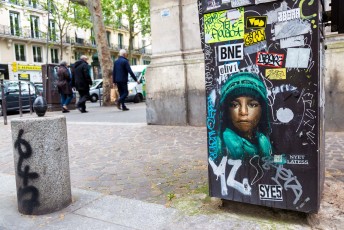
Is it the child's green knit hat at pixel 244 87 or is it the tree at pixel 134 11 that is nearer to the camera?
the child's green knit hat at pixel 244 87

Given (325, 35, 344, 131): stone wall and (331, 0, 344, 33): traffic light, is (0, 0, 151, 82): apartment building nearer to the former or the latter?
(325, 35, 344, 131): stone wall

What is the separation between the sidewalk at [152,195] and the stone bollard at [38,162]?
5.3 inches

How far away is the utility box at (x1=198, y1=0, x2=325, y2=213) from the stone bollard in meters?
1.52

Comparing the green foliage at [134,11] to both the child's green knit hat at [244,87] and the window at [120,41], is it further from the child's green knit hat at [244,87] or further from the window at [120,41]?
the child's green knit hat at [244,87]

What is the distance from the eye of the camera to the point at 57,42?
47438mm

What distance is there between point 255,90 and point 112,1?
36191mm

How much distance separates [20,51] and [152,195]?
1780 inches

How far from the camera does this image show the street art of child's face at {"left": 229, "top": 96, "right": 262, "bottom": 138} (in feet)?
9.18

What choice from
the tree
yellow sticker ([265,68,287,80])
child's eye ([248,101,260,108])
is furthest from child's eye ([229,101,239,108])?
the tree

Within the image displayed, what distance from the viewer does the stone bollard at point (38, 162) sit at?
329 cm

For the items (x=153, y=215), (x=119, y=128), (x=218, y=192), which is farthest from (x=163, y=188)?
(x=119, y=128)

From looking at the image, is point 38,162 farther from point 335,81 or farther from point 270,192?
point 335,81

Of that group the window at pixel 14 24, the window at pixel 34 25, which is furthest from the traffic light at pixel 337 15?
the window at pixel 34 25

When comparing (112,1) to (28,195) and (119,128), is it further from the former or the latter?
(28,195)
